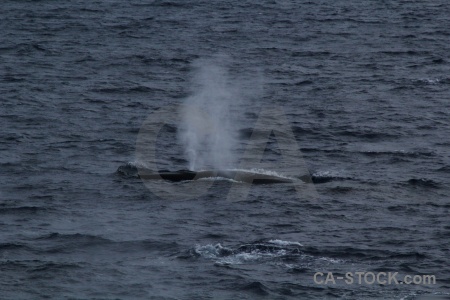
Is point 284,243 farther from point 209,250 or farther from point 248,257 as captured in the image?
point 209,250

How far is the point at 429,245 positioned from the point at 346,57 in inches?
1945

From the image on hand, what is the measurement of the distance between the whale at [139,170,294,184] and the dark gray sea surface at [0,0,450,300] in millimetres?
999

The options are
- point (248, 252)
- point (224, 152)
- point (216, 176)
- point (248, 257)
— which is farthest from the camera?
point (224, 152)

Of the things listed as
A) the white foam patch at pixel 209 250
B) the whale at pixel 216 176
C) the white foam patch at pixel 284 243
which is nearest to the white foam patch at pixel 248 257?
the white foam patch at pixel 209 250

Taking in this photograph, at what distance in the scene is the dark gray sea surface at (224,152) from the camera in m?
50.2

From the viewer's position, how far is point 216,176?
6334 centimetres

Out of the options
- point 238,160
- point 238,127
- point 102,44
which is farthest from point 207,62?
point 238,160

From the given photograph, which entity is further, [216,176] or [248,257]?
[216,176]

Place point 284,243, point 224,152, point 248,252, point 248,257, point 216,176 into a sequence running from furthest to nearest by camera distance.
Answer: point 224,152
point 216,176
point 284,243
point 248,252
point 248,257

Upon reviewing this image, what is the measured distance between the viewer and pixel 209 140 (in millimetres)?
73188

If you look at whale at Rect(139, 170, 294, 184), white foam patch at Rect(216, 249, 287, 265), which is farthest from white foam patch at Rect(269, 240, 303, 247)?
whale at Rect(139, 170, 294, 184)

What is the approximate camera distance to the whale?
6306cm

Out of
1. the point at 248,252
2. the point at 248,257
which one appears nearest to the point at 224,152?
the point at 248,252

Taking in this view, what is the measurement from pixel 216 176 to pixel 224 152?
707cm
